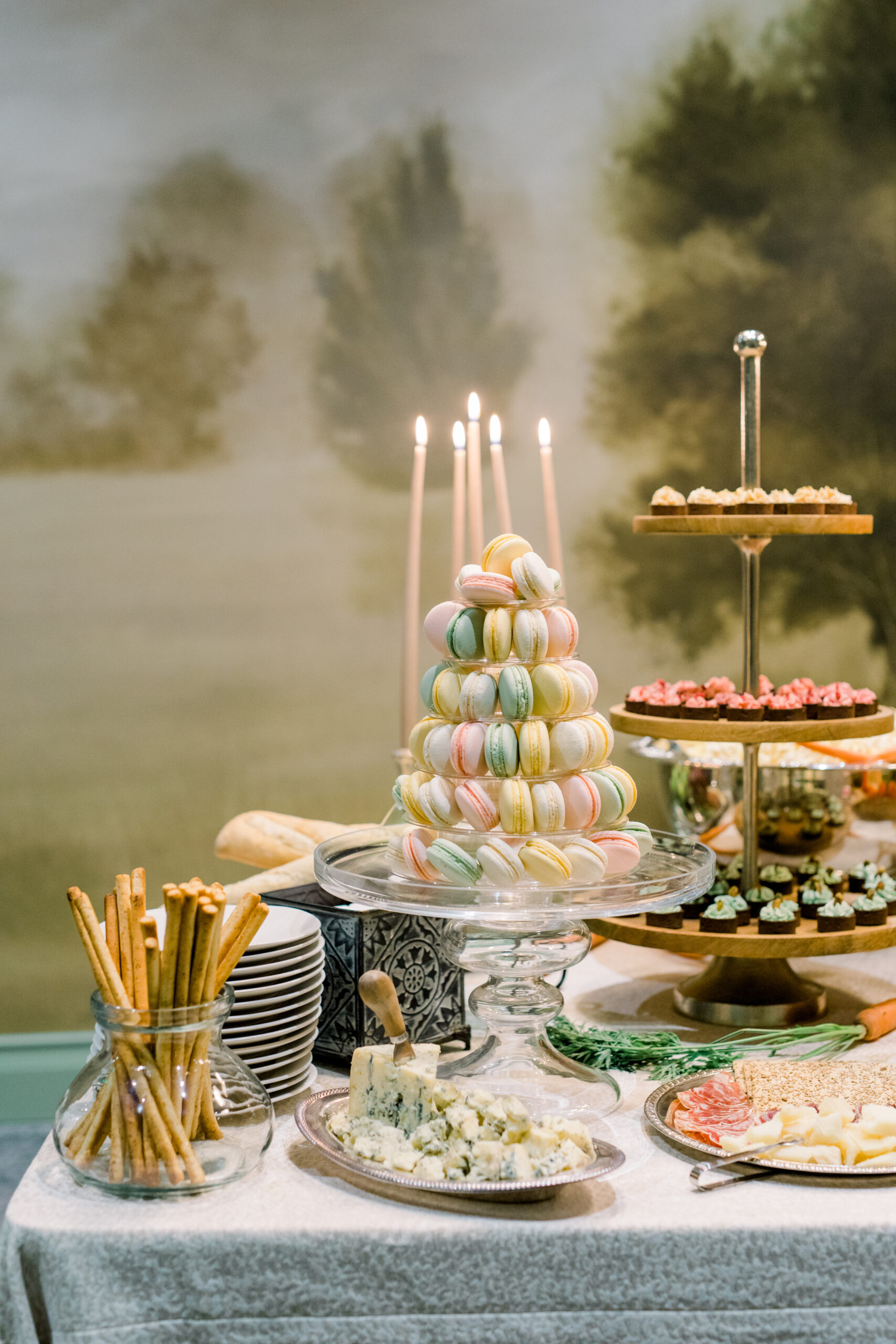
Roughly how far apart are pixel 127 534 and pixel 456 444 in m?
1.50

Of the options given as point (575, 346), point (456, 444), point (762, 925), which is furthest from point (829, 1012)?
point (575, 346)

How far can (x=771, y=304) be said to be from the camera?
3.04 metres

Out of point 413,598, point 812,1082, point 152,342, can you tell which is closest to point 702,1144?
point 812,1082

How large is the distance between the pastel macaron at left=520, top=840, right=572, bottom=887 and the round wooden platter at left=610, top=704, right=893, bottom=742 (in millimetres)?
477

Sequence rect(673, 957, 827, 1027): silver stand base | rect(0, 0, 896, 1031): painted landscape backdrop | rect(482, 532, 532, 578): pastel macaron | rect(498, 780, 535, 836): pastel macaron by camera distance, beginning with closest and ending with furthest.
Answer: rect(498, 780, 535, 836): pastel macaron
rect(482, 532, 532, 578): pastel macaron
rect(673, 957, 827, 1027): silver stand base
rect(0, 0, 896, 1031): painted landscape backdrop

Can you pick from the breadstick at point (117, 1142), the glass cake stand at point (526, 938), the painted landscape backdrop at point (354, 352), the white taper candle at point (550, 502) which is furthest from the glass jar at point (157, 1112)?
the painted landscape backdrop at point (354, 352)

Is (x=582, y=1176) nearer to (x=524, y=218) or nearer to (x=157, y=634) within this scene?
(x=157, y=634)

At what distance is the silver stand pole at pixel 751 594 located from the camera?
Result: 1814 millimetres

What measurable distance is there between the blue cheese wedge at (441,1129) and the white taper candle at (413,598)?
0.55 metres

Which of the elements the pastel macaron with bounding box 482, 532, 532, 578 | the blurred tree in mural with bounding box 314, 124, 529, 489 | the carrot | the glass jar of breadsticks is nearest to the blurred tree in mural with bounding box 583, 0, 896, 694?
the blurred tree in mural with bounding box 314, 124, 529, 489

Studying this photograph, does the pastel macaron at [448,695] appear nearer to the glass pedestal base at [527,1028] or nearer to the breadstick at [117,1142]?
the glass pedestal base at [527,1028]

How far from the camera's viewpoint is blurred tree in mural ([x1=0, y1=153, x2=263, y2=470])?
2932 mm

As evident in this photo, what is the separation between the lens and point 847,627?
123 inches

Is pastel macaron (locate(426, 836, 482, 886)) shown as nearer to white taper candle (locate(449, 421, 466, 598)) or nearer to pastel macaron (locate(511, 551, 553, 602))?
pastel macaron (locate(511, 551, 553, 602))
